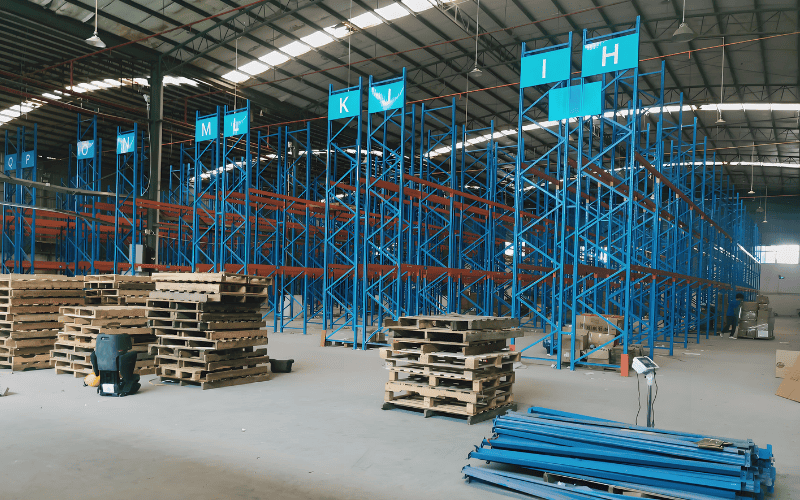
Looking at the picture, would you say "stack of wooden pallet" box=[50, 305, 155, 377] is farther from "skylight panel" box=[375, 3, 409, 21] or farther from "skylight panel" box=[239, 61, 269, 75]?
"skylight panel" box=[239, 61, 269, 75]

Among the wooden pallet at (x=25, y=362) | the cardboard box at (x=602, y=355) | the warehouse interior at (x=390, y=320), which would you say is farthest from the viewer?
the cardboard box at (x=602, y=355)

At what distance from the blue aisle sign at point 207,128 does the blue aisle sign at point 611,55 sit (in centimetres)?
1101

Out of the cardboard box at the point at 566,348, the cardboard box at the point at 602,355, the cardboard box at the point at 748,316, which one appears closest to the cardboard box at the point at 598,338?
the cardboard box at the point at 566,348

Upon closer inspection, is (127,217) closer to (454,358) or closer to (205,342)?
(205,342)

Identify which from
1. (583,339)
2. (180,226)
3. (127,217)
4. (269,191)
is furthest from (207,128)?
(583,339)

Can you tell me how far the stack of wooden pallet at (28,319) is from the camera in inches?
436

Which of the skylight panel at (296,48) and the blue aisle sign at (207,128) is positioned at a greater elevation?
the skylight panel at (296,48)

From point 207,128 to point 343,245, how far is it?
7.84 metres

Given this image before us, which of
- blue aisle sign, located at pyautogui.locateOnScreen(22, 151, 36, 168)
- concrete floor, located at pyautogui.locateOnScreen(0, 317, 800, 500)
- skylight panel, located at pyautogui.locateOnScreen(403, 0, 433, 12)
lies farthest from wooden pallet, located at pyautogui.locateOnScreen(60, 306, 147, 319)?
blue aisle sign, located at pyautogui.locateOnScreen(22, 151, 36, 168)

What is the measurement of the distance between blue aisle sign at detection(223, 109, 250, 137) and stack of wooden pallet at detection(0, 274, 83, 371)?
7.20m

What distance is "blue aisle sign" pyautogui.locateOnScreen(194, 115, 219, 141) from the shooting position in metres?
18.1

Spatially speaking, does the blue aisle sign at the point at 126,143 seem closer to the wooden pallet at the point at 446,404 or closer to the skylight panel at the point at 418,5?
the skylight panel at the point at 418,5

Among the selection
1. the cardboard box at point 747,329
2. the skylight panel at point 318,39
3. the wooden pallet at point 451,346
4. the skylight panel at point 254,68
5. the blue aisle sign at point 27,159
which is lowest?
the cardboard box at point 747,329

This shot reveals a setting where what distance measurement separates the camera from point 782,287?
43.3 metres
